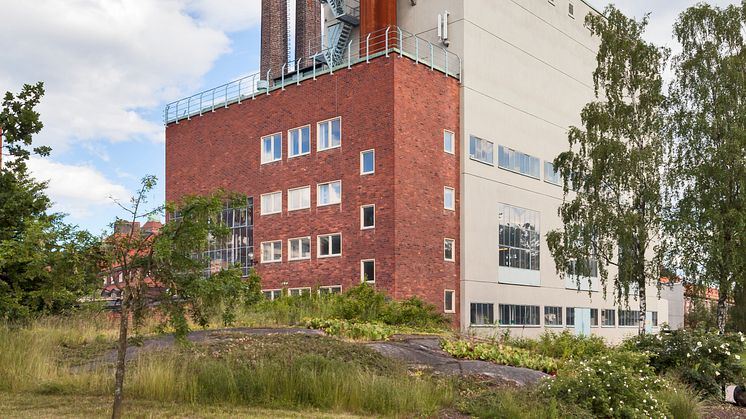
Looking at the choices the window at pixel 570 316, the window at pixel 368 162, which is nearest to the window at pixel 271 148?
the window at pixel 368 162

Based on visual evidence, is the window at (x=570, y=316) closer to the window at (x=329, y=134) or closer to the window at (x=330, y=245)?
the window at (x=330, y=245)

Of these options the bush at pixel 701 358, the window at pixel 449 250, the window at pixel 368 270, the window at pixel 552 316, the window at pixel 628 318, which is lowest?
the window at pixel 628 318

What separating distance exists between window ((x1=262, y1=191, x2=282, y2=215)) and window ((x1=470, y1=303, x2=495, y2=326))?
1190 centimetres

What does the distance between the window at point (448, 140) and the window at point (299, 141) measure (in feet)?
Result: 23.7

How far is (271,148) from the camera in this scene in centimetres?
4297

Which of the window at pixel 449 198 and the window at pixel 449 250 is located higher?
the window at pixel 449 198

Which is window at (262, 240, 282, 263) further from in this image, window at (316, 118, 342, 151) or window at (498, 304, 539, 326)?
window at (498, 304, 539, 326)

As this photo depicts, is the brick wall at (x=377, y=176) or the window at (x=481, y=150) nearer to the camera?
the brick wall at (x=377, y=176)

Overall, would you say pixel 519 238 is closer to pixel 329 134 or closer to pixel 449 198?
pixel 449 198

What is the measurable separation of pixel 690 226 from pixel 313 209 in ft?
61.6

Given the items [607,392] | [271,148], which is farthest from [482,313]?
[607,392]

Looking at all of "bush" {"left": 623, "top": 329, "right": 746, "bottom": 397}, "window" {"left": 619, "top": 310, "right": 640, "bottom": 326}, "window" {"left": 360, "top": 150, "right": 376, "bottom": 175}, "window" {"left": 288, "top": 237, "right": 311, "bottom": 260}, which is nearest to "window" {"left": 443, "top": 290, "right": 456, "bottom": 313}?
"window" {"left": 360, "top": 150, "right": 376, "bottom": 175}

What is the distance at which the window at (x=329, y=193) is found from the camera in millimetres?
39150

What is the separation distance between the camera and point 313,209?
132 ft
